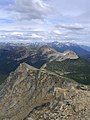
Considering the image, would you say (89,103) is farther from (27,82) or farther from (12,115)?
(27,82)

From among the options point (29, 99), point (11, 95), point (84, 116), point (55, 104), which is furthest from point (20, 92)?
point (84, 116)

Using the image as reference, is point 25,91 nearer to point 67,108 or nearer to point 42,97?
point 42,97

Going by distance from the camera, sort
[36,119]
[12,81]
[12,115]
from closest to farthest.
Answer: [36,119] < [12,115] < [12,81]

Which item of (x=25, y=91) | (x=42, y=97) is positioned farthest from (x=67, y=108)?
(x=25, y=91)

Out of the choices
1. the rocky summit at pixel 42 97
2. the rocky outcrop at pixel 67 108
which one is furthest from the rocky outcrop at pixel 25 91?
the rocky outcrop at pixel 67 108

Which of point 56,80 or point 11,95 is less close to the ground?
point 56,80

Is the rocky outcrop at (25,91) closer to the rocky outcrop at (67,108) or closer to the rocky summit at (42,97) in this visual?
the rocky summit at (42,97)

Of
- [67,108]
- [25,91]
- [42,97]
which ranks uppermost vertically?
[67,108]

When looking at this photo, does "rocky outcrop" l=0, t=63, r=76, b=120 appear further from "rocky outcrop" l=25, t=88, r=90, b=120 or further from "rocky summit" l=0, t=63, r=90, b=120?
"rocky outcrop" l=25, t=88, r=90, b=120
